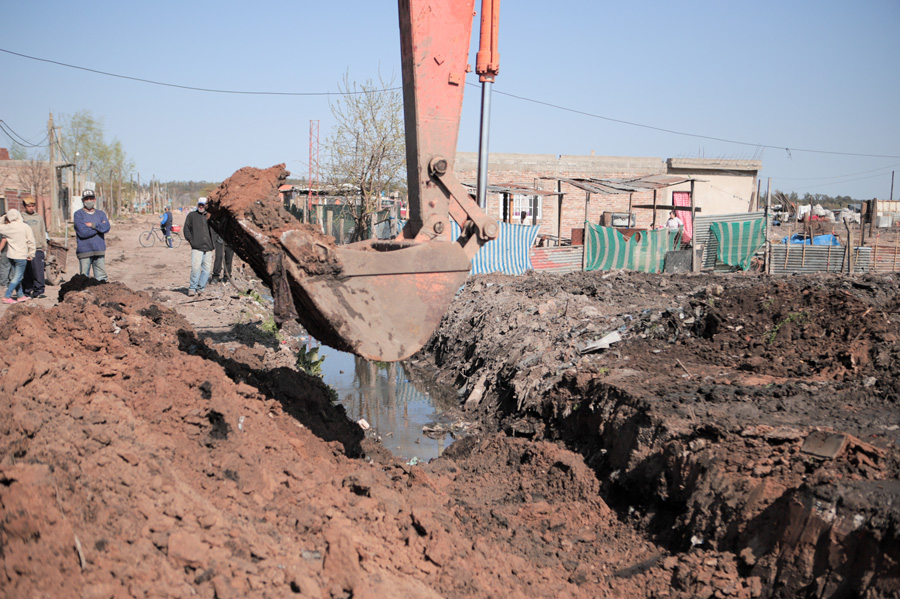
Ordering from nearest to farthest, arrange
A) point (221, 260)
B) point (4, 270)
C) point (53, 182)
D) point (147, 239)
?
1. point (4, 270)
2. point (221, 260)
3. point (53, 182)
4. point (147, 239)

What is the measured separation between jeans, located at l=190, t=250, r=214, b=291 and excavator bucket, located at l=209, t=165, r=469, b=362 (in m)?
7.50

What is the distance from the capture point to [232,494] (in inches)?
139

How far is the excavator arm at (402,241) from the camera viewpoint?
13.4 ft

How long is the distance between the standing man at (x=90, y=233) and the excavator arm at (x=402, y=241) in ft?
18.4

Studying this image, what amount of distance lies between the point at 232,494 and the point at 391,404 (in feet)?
19.8

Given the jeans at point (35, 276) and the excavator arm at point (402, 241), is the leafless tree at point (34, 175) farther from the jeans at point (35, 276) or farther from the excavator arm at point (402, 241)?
the excavator arm at point (402, 241)

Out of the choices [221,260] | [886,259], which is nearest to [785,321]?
[221,260]

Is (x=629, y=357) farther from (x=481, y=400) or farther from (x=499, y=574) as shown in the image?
(x=499, y=574)

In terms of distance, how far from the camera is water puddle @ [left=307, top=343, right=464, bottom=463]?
780 cm

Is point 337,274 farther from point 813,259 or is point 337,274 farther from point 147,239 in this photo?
point 147,239

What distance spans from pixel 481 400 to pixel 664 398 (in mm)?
3323

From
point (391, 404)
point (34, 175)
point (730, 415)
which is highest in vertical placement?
point (34, 175)

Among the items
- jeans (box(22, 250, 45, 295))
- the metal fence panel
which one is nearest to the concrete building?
the metal fence panel

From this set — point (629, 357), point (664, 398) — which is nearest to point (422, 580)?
point (664, 398)
